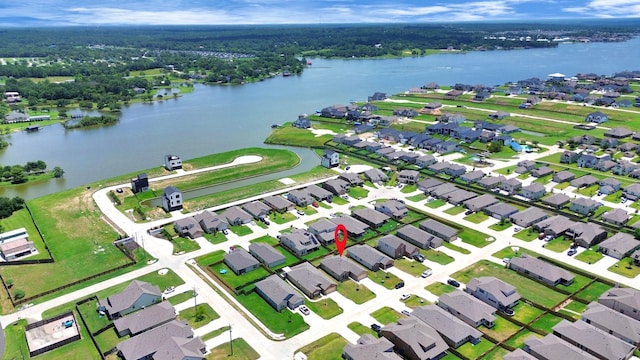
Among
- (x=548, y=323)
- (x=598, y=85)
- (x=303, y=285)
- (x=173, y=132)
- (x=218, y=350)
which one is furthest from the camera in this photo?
(x=598, y=85)

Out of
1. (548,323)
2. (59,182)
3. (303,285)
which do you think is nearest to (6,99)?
(59,182)

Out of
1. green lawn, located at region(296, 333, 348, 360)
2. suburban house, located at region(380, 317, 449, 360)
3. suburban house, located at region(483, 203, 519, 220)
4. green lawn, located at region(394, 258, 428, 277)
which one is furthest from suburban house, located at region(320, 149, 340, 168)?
suburban house, located at region(380, 317, 449, 360)

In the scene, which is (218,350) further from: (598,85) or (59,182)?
(598,85)

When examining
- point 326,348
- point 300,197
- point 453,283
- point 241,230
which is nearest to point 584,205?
point 453,283

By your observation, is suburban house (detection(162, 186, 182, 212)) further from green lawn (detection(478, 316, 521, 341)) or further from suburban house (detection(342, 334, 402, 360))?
green lawn (detection(478, 316, 521, 341))

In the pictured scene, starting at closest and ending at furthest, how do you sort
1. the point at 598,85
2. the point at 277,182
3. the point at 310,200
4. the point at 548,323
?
the point at 548,323, the point at 310,200, the point at 277,182, the point at 598,85

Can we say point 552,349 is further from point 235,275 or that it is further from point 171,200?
point 171,200
